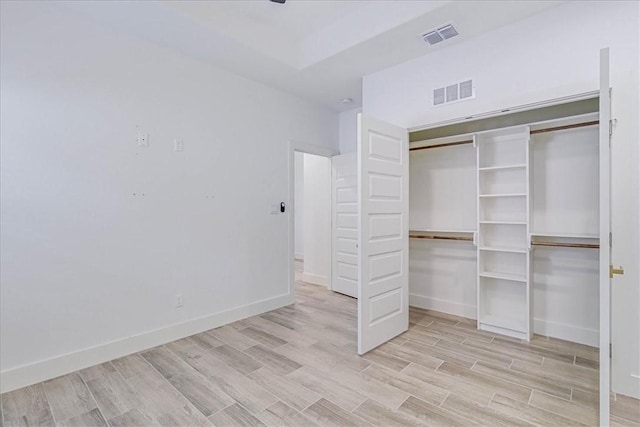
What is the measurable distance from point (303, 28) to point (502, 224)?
305cm

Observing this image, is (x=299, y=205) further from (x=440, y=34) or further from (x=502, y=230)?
(x=440, y=34)

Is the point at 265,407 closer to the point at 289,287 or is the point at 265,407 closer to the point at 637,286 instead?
the point at 289,287

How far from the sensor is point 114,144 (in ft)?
9.42

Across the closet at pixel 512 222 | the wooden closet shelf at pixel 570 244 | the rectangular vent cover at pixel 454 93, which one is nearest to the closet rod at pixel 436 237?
the closet at pixel 512 222

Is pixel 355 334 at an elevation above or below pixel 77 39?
below

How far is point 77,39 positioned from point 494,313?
4.88 m

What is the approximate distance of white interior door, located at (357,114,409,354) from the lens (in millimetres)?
2861

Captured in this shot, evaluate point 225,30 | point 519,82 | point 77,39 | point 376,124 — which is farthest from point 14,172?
point 519,82

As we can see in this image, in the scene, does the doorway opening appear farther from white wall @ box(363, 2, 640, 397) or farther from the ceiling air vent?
the ceiling air vent

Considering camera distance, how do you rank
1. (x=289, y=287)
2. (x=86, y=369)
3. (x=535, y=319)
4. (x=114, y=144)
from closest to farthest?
1. (x=86, y=369)
2. (x=114, y=144)
3. (x=535, y=319)
4. (x=289, y=287)

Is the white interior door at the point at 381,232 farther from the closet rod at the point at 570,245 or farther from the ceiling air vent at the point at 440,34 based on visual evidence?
the closet rod at the point at 570,245

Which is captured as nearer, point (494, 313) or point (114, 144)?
point (114, 144)

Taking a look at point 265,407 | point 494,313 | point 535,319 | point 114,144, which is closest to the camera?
point 265,407

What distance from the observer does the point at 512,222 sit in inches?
130
